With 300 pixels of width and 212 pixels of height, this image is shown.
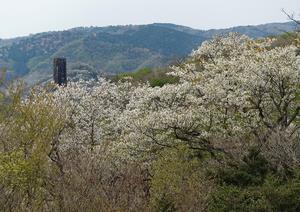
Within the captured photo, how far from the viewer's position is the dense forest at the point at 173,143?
57.8ft

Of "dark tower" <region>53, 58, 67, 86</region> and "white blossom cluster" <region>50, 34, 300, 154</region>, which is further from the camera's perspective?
"dark tower" <region>53, 58, 67, 86</region>

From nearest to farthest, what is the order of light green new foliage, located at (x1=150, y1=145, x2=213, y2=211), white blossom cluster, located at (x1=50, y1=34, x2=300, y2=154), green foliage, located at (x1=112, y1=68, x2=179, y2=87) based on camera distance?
light green new foliage, located at (x1=150, y1=145, x2=213, y2=211) < white blossom cluster, located at (x1=50, y1=34, x2=300, y2=154) < green foliage, located at (x1=112, y1=68, x2=179, y2=87)

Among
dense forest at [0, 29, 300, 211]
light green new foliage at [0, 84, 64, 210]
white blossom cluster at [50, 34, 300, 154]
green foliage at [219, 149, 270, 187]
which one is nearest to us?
light green new foliage at [0, 84, 64, 210]

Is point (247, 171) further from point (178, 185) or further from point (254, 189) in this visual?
point (178, 185)

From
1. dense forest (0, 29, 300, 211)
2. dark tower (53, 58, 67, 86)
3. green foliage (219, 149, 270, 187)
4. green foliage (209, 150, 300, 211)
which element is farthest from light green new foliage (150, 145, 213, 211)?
dark tower (53, 58, 67, 86)

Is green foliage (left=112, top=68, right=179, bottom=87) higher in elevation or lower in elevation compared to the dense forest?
lower

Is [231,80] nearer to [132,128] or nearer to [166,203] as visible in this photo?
[132,128]

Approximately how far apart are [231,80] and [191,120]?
8.99ft

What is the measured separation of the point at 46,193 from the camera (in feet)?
61.5

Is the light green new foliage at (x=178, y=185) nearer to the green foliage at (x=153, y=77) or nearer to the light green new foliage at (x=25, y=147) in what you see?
the light green new foliage at (x=25, y=147)

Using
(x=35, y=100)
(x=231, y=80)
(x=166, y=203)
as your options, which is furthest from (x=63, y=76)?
(x=166, y=203)

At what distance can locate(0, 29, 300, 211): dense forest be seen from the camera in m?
17.6

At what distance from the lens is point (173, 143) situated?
26.2 m

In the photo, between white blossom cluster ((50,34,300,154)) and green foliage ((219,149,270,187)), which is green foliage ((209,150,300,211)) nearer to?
green foliage ((219,149,270,187))
